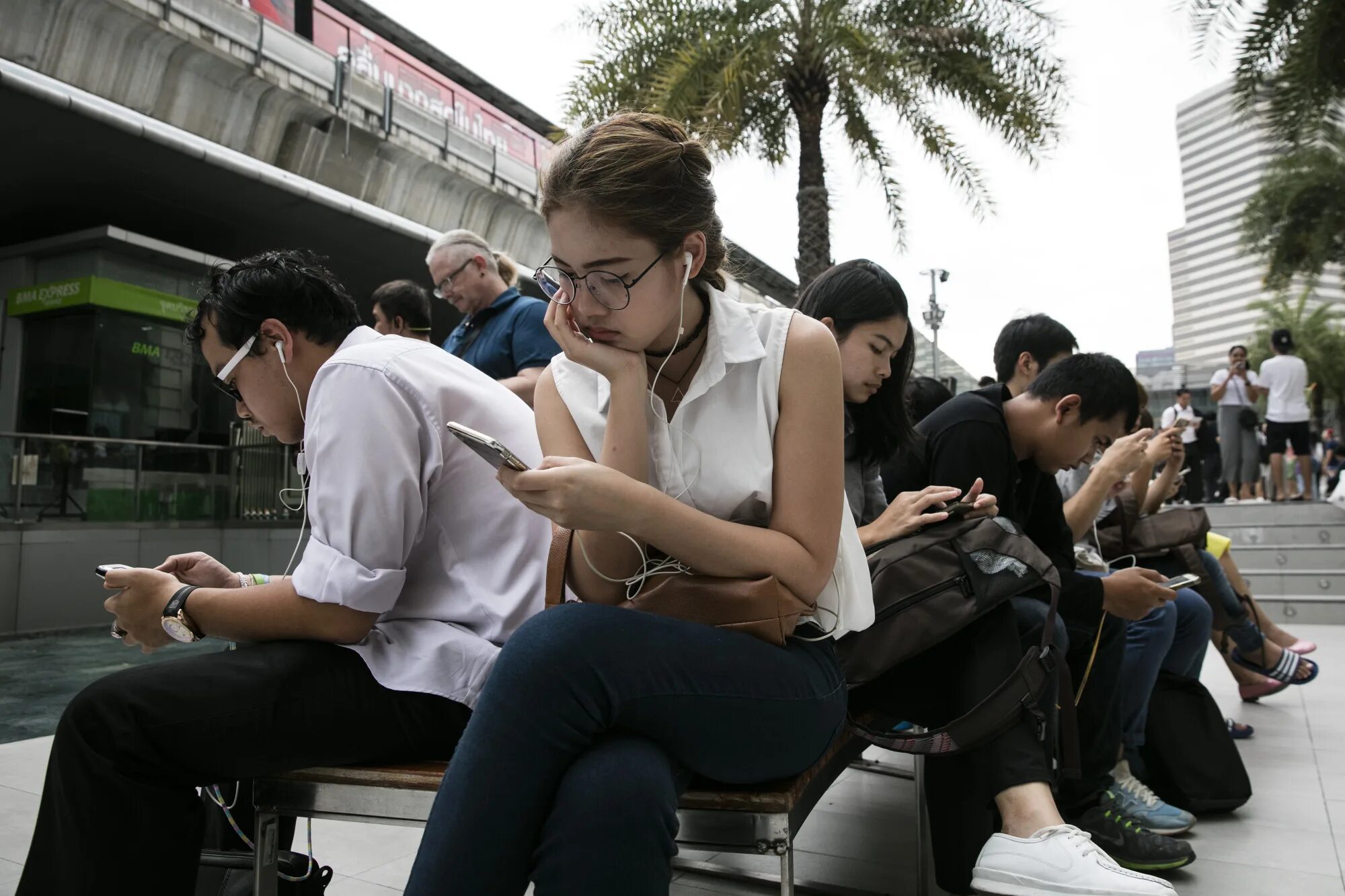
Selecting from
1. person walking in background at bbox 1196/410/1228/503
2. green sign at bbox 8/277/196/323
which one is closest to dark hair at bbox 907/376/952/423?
green sign at bbox 8/277/196/323

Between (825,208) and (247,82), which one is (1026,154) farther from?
(247,82)

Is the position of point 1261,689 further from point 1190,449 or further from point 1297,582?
point 1190,449

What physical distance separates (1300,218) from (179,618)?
Result: 24.2 meters

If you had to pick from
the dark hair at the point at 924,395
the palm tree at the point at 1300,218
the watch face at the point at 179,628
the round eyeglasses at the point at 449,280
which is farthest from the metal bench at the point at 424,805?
the palm tree at the point at 1300,218

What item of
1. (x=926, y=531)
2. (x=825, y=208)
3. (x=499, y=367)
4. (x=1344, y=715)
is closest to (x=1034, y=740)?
(x=926, y=531)

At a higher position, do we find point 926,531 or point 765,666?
point 926,531

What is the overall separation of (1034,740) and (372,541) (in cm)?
132

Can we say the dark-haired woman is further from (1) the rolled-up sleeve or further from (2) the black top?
(1) the rolled-up sleeve

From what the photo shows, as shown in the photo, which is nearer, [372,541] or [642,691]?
[642,691]

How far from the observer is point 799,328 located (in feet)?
5.69

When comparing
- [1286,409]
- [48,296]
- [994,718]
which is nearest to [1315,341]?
[1286,409]

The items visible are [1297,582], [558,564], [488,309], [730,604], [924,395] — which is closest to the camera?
[730,604]

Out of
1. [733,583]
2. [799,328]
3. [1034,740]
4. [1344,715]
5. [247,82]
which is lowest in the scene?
[1344,715]

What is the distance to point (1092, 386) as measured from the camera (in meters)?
2.85
